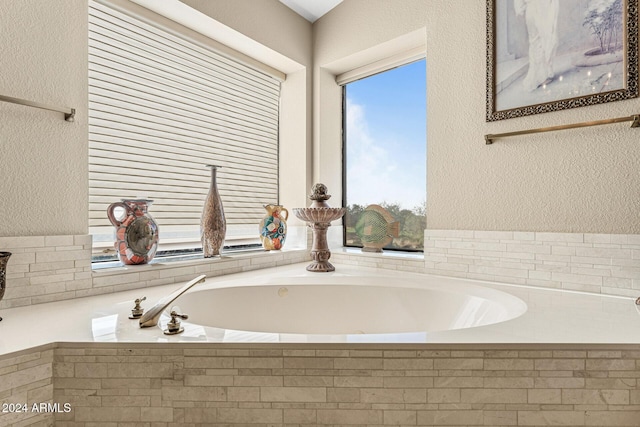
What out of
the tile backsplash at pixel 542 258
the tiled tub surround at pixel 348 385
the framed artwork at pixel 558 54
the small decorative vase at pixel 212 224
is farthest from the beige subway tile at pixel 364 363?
the framed artwork at pixel 558 54

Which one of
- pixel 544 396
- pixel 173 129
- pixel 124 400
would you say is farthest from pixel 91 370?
pixel 173 129

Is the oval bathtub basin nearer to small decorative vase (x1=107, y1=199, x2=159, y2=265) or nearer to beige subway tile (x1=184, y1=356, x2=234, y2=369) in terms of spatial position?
small decorative vase (x1=107, y1=199, x2=159, y2=265)

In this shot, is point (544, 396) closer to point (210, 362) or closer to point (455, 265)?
point (210, 362)

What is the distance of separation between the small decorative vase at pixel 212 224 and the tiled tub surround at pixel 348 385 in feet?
3.42

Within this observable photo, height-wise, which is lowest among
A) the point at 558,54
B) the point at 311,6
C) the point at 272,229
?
the point at 272,229

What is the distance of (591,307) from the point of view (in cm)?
127

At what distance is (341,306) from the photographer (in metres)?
1.79

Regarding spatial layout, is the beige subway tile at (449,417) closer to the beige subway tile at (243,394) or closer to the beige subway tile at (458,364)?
the beige subway tile at (458,364)

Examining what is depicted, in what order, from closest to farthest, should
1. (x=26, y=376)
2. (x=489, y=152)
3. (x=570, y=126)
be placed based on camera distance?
(x=26, y=376) < (x=570, y=126) < (x=489, y=152)

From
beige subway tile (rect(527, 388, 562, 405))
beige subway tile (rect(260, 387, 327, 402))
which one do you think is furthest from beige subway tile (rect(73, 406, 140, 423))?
beige subway tile (rect(527, 388, 562, 405))

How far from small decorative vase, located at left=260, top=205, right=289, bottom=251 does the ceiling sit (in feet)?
4.54

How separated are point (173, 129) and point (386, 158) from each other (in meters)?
1.42

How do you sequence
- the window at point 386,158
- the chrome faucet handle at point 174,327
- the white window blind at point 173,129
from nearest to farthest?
the chrome faucet handle at point 174,327 → the white window blind at point 173,129 → the window at point 386,158

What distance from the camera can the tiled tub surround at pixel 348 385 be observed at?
2.95ft
